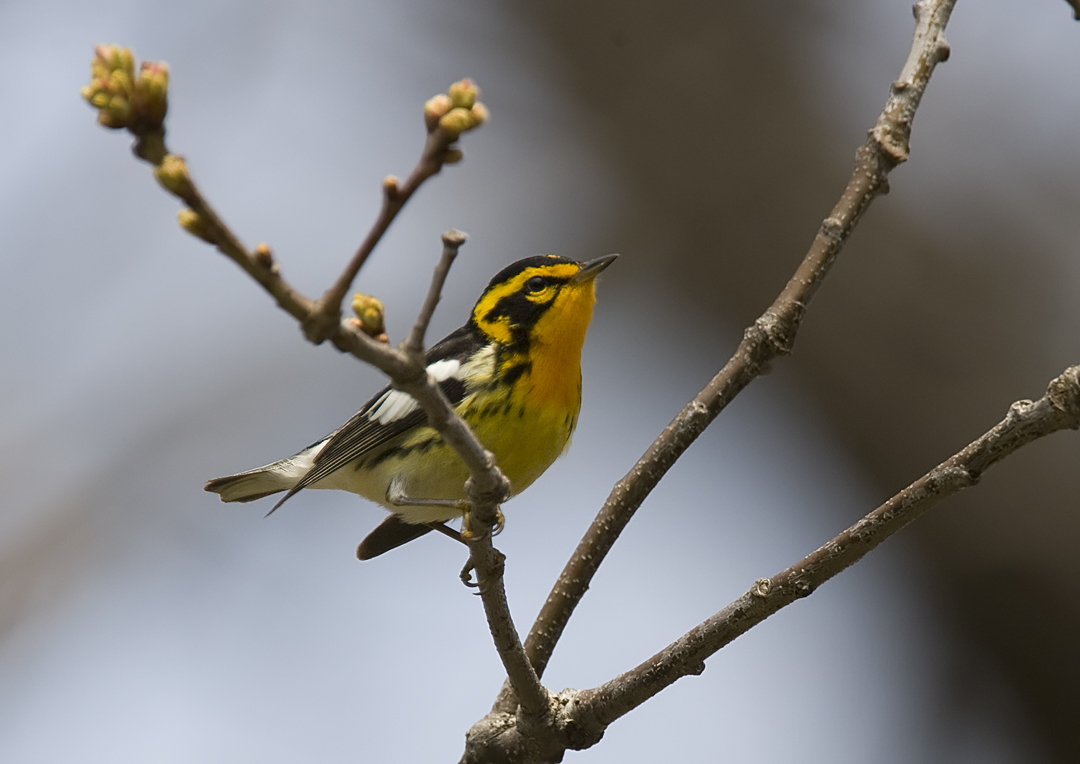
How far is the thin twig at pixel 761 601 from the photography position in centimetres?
156

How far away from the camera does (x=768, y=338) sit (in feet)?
7.43

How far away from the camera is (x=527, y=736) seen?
2357 millimetres

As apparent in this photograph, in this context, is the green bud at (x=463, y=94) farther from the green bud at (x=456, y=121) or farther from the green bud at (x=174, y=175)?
the green bud at (x=174, y=175)

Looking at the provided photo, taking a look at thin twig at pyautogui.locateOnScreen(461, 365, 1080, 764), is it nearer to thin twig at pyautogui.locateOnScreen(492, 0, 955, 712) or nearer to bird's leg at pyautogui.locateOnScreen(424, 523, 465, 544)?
thin twig at pyautogui.locateOnScreen(492, 0, 955, 712)

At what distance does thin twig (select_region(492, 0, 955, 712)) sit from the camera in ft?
6.86

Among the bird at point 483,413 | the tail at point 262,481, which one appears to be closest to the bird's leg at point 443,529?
the bird at point 483,413

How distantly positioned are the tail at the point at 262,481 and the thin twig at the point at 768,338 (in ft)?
5.28

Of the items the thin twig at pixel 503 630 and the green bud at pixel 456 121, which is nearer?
the green bud at pixel 456 121

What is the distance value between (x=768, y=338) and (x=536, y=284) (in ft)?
5.03

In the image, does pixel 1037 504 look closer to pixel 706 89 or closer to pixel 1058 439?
pixel 1058 439

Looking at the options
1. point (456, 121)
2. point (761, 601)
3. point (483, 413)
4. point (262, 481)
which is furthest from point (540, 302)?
point (456, 121)

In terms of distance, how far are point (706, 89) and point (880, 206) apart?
0.90 m

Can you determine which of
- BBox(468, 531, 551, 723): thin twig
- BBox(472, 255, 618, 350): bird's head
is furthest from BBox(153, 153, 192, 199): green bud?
BBox(472, 255, 618, 350): bird's head

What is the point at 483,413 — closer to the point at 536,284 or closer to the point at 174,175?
the point at 536,284
